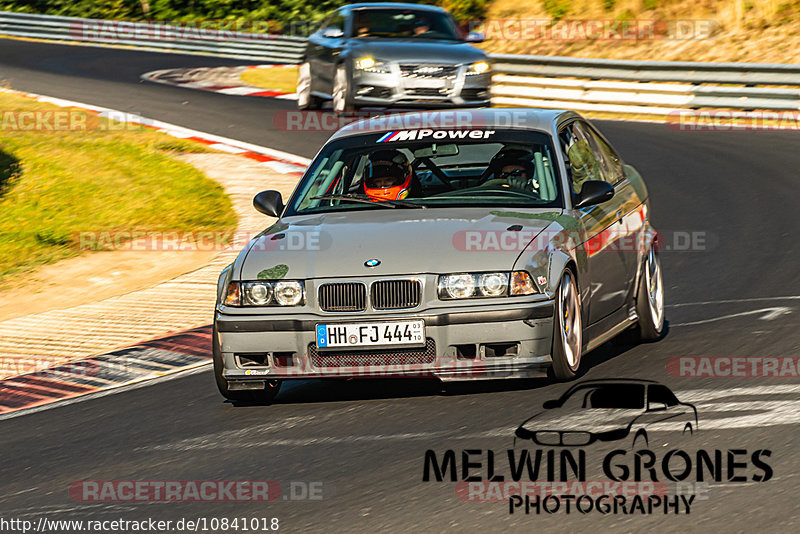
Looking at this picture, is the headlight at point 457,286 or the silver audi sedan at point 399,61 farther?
the silver audi sedan at point 399,61

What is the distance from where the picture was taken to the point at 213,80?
94.8 feet

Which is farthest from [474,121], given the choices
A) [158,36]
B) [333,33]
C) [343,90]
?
[158,36]

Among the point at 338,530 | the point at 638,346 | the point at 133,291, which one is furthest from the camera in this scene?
the point at 133,291

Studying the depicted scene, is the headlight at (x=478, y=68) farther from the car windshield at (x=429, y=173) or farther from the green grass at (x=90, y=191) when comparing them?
the car windshield at (x=429, y=173)

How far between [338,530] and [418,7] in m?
16.5

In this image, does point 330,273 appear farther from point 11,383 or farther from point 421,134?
point 11,383

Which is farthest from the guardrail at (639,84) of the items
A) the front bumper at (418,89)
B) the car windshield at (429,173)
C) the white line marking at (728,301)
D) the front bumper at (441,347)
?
the front bumper at (441,347)

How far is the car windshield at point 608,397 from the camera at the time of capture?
6.80 meters

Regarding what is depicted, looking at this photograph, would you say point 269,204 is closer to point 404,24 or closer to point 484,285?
point 484,285

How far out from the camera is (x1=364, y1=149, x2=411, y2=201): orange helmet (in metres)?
8.45

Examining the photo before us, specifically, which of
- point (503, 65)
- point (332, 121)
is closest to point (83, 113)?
point (332, 121)

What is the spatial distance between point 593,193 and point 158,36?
1300 inches

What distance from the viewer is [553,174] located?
26.6 feet

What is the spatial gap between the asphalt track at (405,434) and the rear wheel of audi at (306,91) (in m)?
10.9
